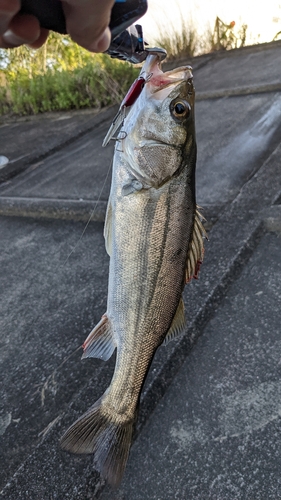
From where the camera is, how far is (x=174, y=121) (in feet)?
5.55

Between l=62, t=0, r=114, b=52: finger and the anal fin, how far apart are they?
0.91 meters

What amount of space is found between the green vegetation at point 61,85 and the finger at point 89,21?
6.05 meters

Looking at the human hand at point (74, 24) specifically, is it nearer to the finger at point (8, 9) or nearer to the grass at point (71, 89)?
the finger at point (8, 9)

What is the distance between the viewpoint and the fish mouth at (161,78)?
5.45ft

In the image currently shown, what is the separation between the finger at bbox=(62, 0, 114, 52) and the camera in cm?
111

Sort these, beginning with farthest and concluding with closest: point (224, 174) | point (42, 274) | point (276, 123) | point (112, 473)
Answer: point (276, 123)
point (224, 174)
point (42, 274)
point (112, 473)

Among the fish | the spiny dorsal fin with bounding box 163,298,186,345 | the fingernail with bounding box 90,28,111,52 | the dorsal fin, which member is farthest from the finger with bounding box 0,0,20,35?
the spiny dorsal fin with bounding box 163,298,186,345

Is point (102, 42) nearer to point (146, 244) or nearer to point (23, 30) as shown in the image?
point (23, 30)

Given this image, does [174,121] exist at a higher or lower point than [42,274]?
higher

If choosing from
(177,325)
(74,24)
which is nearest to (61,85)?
(177,325)

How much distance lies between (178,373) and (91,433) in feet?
2.49

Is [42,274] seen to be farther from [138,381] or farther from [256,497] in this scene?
[256,497]

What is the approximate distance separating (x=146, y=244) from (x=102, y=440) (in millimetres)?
676

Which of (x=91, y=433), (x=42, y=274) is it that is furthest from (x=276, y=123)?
(x=91, y=433)
